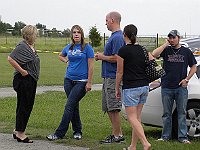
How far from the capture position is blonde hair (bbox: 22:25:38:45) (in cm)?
768

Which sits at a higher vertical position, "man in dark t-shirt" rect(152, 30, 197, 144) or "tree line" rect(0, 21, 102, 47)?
"man in dark t-shirt" rect(152, 30, 197, 144)

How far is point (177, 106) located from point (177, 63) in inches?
26.4

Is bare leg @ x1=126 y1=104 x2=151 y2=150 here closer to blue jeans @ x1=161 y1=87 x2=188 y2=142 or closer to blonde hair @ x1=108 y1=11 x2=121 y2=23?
blue jeans @ x1=161 y1=87 x2=188 y2=142

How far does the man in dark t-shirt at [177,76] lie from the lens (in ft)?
24.5

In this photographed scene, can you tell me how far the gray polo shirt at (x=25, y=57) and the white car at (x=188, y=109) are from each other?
1.95 m

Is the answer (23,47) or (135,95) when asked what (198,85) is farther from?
(23,47)

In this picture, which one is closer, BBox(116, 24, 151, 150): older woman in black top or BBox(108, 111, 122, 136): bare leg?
BBox(116, 24, 151, 150): older woman in black top

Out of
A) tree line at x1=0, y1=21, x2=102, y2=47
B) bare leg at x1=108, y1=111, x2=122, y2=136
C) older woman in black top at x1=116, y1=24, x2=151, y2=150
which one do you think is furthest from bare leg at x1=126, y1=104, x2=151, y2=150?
tree line at x1=0, y1=21, x2=102, y2=47

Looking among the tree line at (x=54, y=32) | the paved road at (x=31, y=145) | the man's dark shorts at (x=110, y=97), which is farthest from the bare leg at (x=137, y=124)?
the tree line at (x=54, y=32)

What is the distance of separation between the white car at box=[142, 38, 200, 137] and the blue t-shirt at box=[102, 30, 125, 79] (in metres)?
1.00

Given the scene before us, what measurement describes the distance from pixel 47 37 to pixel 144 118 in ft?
214

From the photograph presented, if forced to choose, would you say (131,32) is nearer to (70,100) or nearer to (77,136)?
(70,100)

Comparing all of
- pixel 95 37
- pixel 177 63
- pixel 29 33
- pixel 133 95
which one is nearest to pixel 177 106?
pixel 177 63

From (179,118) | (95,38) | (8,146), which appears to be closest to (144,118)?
(179,118)
